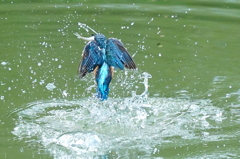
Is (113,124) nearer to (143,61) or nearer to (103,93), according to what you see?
(103,93)

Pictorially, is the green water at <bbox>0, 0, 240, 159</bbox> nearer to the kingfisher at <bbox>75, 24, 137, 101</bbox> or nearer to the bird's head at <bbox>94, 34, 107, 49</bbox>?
the kingfisher at <bbox>75, 24, 137, 101</bbox>

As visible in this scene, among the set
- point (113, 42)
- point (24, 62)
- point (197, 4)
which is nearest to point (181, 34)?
point (197, 4)

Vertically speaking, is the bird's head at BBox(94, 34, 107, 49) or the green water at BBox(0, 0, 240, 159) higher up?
the bird's head at BBox(94, 34, 107, 49)

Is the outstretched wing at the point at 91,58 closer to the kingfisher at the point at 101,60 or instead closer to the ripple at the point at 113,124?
the kingfisher at the point at 101,60

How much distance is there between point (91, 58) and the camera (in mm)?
4984

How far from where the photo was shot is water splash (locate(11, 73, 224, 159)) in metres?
4.95

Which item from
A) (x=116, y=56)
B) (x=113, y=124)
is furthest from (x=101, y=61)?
(x=113, y=124)

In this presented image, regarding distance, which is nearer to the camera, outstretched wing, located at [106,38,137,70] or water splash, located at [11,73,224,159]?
water splash, located at [11,73,224,159]

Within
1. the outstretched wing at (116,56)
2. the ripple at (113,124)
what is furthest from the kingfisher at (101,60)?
the ripple at (113,124)

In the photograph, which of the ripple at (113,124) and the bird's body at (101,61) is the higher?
the bird's body at (101,61)

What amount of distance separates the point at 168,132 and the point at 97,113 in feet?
2.17

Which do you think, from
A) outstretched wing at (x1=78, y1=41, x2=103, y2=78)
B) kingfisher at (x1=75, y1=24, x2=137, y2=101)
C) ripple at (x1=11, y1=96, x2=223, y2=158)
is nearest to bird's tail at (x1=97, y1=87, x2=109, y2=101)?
kingfisher at (x1=75, y1=24, x2=137, y2=101)

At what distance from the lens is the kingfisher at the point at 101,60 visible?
5.01m

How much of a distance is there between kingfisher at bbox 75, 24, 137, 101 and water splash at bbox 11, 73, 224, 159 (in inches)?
13.9
